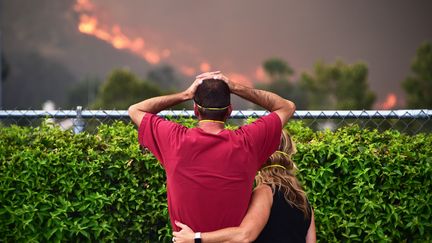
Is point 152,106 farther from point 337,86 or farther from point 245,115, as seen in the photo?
point 337,86

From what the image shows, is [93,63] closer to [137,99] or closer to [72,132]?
[137,99]

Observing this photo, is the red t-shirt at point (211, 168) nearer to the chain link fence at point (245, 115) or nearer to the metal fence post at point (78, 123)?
the chain link fence at point (245, 115)

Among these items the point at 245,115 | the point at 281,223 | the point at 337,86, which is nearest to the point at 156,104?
the point at 281,223

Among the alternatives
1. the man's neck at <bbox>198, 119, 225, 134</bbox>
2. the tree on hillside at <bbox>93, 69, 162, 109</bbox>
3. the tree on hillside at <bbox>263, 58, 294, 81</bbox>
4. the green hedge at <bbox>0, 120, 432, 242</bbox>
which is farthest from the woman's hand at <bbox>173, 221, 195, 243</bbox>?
the tree on hillside at <bbox>263, 58, 294, 81</bbox>

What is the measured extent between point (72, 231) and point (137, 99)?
145 feet

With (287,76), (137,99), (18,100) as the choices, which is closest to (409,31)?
(287,76)

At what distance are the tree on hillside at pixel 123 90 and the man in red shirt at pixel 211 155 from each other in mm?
43258

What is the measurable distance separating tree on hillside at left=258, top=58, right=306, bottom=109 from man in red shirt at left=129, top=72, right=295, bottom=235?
55.3 meters

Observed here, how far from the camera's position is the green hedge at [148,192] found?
4953 mm

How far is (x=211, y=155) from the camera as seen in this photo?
3223 millimetres

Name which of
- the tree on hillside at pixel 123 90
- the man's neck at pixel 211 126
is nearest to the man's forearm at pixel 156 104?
the man's neck at pixel 211 126

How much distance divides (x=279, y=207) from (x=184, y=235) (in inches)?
26.6

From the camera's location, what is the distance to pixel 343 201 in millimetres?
4977

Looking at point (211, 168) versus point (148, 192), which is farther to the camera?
point (148, 192)
